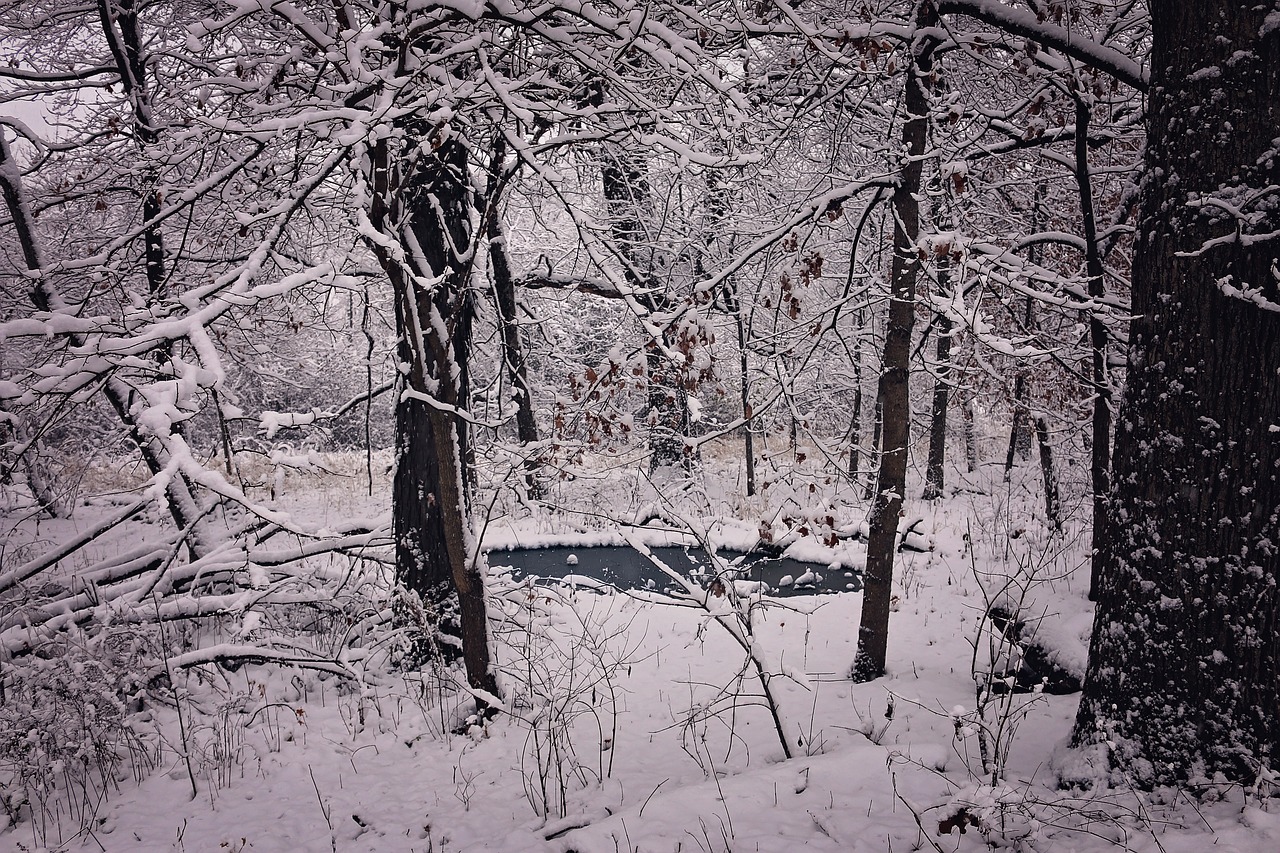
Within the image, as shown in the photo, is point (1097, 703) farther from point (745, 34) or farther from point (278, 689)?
point (278, 689)

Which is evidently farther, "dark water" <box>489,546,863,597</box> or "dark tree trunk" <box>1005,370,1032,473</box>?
"dark water" <box>489,546,863,597</box>

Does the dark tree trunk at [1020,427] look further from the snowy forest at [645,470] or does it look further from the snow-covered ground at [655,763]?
the snow-covered ground at [655,763]

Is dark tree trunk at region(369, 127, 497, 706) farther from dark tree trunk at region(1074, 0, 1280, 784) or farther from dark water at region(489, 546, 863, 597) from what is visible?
dark tree trunk at region(1074, 0, 1280, 784)

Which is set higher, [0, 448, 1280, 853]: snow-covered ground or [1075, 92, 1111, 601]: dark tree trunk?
[1075, 92, 1111, 601]: dark tree trunk

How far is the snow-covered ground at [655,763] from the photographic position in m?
3.24

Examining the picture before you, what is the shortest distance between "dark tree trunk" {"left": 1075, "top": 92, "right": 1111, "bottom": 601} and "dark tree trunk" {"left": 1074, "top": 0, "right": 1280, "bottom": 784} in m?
1.38

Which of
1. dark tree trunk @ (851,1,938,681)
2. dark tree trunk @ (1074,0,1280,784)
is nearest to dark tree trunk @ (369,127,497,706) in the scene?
dark tree trunk @ (851,1,938,681)

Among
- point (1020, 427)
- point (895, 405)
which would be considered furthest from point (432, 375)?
point (1020, 427)

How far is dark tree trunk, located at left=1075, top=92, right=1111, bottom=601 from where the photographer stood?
5.04 m

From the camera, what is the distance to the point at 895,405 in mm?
5531

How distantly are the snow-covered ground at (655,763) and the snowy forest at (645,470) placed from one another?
1.3 inches

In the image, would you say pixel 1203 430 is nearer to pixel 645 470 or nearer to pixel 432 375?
pixel 645 470

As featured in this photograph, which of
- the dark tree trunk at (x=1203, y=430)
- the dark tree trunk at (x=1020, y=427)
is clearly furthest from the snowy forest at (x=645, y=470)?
the dark tree trunk at (x=1020, y=427)

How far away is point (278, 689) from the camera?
231 inches
